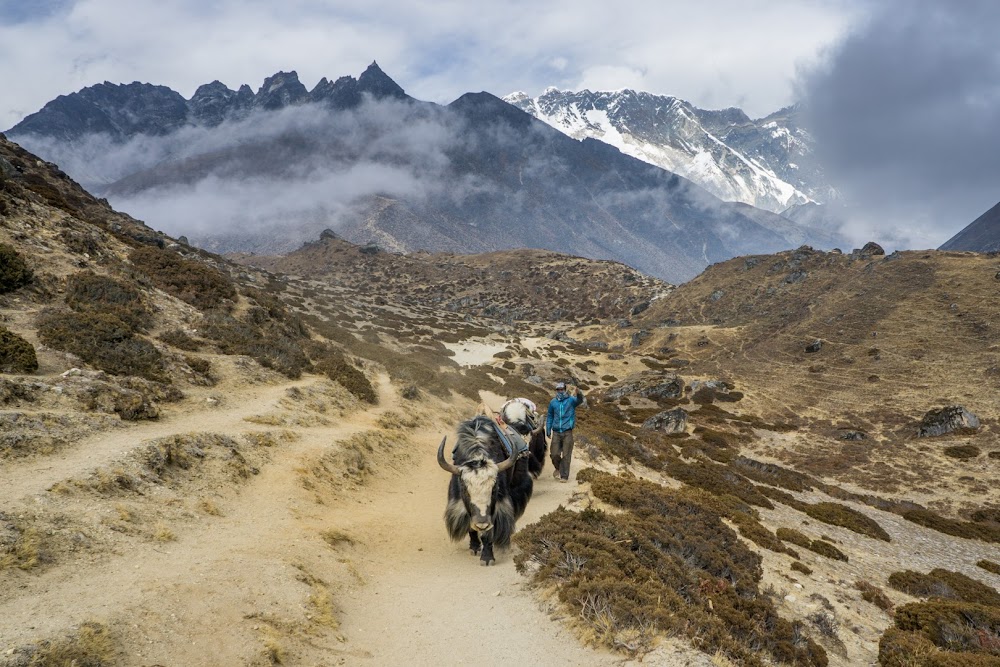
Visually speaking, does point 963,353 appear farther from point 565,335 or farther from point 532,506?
point 532,506

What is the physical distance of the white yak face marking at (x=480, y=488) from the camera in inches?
308

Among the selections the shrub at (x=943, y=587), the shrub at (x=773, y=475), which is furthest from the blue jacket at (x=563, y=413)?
the shrub at (x=773, y=475)

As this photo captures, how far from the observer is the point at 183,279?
22641 mm

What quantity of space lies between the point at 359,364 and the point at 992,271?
76.8 metres

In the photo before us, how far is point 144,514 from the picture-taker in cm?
730

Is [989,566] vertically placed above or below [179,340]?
below

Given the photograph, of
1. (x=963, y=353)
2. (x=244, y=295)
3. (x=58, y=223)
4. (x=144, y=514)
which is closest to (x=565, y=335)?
(x=963, y=353)

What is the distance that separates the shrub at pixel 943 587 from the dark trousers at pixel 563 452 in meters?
9.00

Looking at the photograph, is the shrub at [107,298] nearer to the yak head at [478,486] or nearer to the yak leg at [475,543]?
the yak head at [478,486]

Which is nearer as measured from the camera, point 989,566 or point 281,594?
point 281,594

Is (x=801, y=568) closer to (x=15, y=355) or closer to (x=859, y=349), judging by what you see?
(x=15, y=355)

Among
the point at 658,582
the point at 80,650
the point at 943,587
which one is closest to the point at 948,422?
the point at 943,587

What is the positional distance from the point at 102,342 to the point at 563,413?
1359cm

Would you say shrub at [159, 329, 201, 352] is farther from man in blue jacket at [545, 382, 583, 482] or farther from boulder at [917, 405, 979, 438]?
boulder at [917, 405, 979, 438]
